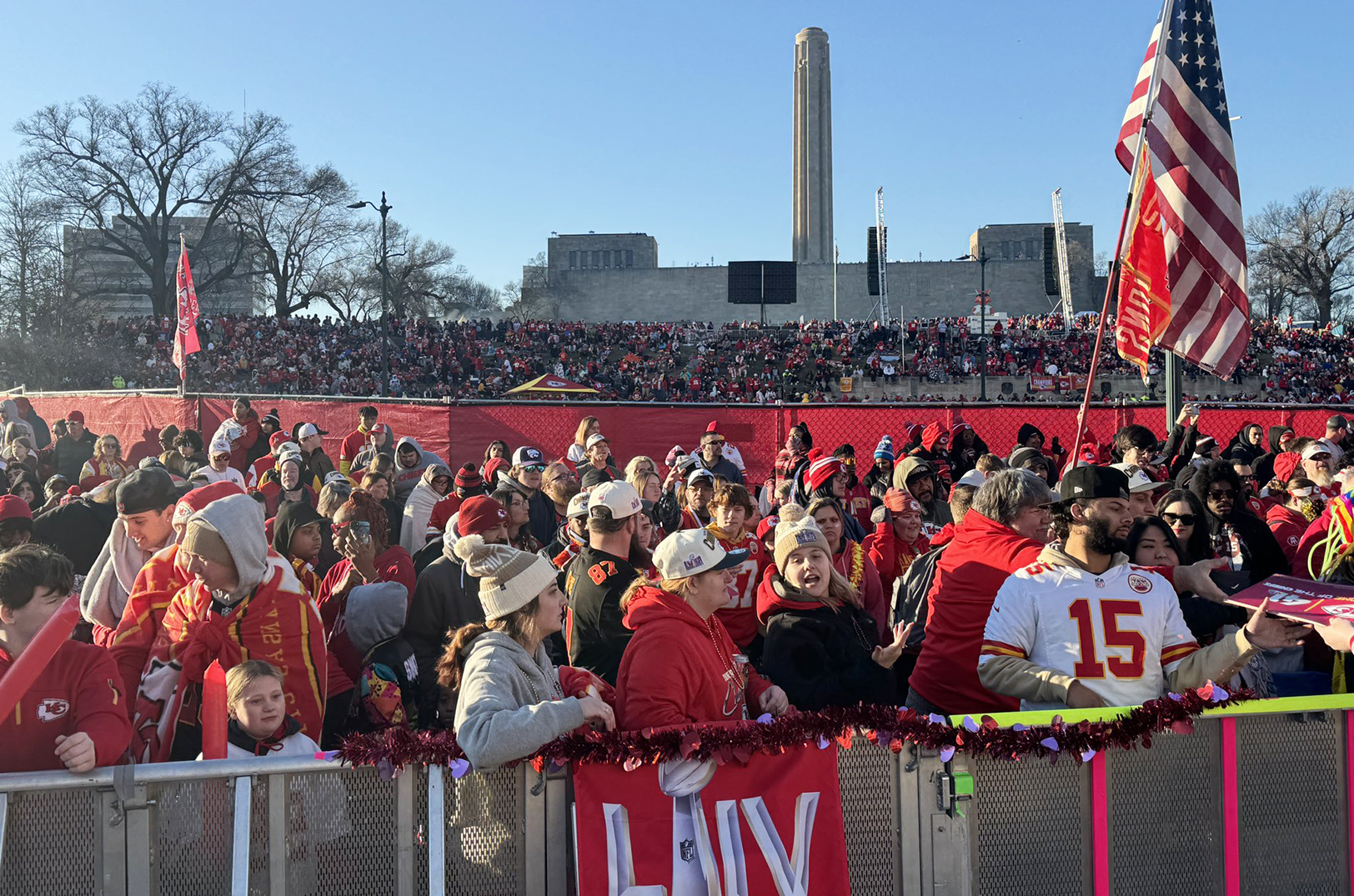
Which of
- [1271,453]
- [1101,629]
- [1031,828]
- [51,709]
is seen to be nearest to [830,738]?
[1031,828]

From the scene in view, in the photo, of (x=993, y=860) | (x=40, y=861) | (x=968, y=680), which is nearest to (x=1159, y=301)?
(x=968, y=680)

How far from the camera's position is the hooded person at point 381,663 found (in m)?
4.52

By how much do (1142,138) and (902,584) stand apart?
480 cm

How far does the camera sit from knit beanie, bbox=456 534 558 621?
341 cm

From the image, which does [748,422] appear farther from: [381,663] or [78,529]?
[381,663]

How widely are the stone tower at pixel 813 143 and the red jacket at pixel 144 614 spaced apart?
90.0 meters

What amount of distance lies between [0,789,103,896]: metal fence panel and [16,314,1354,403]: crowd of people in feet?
122

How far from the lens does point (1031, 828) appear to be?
11.2 ft

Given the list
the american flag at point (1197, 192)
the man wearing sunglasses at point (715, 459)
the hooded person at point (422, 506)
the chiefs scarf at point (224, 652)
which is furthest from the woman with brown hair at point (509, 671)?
the american flag at point (1197, 192)

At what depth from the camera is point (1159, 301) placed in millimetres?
Answer: 8648

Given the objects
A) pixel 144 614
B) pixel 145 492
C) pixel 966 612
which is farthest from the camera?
pixel 145 492

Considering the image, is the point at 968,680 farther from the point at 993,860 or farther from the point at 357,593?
the point at 357,593

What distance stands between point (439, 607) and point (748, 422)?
10.9 meters

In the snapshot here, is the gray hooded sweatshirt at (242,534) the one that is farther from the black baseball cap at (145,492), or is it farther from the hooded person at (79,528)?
the hooded person at (79,528)
